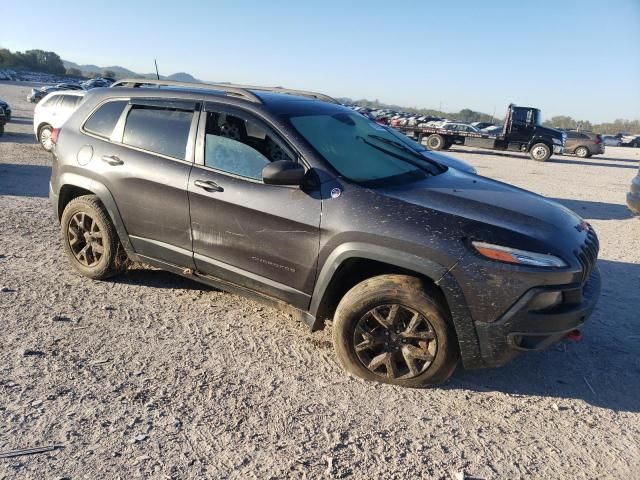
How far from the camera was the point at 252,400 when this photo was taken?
9.81 feet

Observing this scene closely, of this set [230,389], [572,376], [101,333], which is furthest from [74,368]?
[572,376]

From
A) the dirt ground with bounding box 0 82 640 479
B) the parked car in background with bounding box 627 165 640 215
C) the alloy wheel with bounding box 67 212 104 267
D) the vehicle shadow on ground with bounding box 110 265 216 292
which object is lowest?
the dirt ground with bounding box 0 82 640 479

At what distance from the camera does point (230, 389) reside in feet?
10.1

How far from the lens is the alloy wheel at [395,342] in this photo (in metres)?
3.12

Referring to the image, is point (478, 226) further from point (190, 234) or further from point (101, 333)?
point (101, 333)

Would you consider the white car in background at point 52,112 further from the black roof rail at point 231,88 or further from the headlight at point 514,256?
the headlight at point 514,256

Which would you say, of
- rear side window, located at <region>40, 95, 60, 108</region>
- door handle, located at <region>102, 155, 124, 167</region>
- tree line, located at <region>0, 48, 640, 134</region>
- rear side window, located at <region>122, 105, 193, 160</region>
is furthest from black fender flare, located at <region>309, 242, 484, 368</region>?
tree line, located at <region>0, 48, 640, 134</region>

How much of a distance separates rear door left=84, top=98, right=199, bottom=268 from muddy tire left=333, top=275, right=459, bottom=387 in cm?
149

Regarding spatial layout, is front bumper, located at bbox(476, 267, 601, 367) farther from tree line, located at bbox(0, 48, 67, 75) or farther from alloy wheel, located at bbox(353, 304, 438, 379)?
tree line, located at bbox(0, 48, 67, 75)

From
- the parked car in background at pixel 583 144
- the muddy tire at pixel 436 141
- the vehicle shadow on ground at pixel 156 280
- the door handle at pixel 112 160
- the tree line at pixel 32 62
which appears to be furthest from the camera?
the tree line at pixel 32 62

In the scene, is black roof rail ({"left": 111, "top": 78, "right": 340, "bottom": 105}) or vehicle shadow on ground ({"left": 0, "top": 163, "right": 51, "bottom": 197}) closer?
black roof rail ({"left": 111, "top": 78, "right": 340, "bottom": 105})

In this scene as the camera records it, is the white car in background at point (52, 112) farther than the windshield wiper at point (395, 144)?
Yes

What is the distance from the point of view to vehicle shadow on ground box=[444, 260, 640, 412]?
129 inches

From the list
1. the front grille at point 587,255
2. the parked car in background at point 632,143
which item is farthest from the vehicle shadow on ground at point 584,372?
the parked car in background at point 632,143
